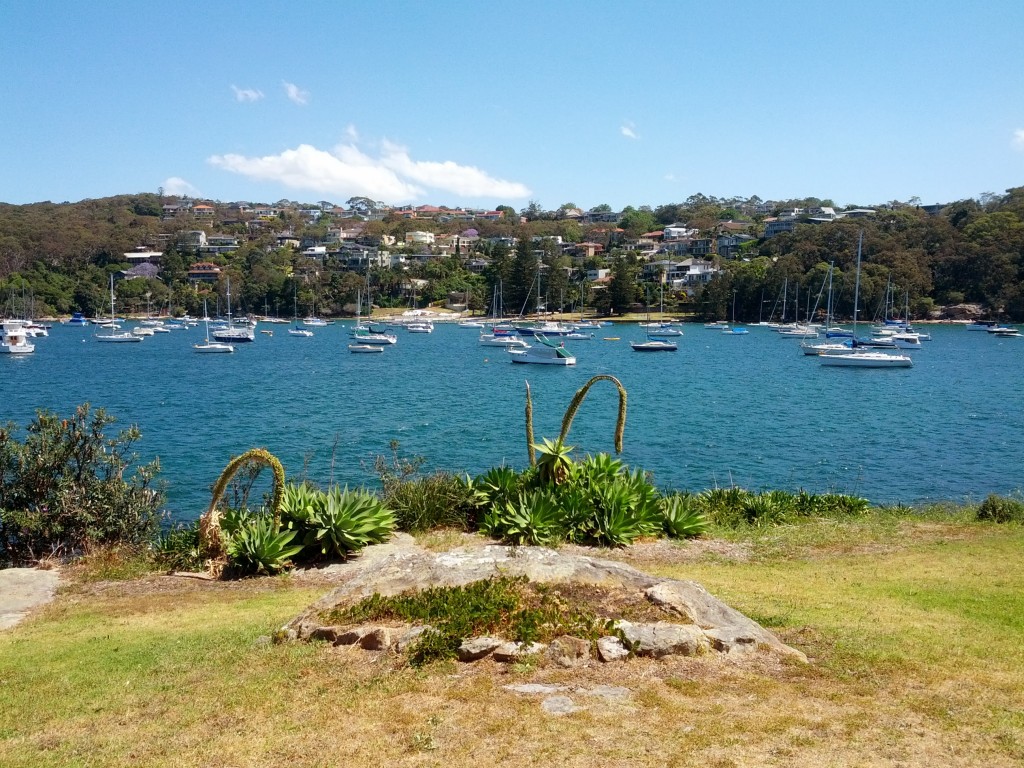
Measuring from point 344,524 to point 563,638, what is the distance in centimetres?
574

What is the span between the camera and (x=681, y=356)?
284 feet

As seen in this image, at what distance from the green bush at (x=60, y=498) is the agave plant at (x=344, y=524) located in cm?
324

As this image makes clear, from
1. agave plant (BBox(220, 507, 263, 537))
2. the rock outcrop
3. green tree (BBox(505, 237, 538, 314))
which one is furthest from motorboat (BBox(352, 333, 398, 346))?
the rock outcrop

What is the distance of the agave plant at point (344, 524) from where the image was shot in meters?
12.0

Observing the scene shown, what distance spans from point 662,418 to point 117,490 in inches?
1189

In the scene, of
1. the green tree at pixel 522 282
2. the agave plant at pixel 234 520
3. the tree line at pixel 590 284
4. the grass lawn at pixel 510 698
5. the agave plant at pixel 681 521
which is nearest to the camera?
the grass lawn at pixel 510 698

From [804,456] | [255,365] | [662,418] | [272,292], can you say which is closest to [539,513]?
[804,456]

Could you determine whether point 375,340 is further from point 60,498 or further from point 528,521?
point 528,521

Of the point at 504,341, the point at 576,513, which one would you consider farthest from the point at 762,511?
the point at 504,341

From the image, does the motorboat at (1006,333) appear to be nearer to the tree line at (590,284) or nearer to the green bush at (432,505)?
the tree line at (590,284)

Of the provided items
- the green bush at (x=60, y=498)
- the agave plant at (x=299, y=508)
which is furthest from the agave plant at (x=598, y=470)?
the green bush at (x=60, y=498)

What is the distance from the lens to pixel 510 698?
622 cm

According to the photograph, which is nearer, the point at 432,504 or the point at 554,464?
the point at 554,464

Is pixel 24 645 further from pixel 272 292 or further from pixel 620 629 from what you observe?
pixel 272 292
